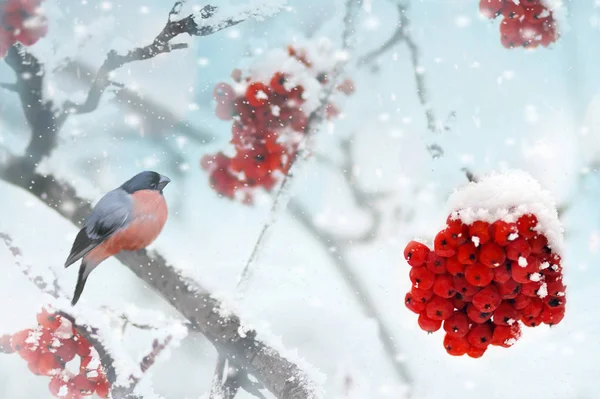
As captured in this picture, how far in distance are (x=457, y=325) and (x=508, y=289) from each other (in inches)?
1.6

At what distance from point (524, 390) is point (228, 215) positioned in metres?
0.41

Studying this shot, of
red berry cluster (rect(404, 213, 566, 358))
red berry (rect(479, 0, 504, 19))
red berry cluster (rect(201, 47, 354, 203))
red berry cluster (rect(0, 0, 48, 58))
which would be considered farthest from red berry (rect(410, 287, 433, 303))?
red berry cluster (rect(0, 0, 48, 58))

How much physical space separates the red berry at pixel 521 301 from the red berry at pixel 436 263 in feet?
0.17

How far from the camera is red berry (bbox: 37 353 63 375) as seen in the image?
20.5 inches

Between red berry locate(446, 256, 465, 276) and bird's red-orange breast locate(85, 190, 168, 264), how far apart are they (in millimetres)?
348

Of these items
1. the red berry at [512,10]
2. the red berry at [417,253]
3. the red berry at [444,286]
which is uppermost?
the red berry at [512,10]

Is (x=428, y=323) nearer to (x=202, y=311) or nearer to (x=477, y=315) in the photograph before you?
(x=477, y=315)

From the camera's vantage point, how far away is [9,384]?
55 centimetres

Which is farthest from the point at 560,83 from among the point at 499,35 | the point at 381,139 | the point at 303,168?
the point at 303,168

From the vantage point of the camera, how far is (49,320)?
0.53m

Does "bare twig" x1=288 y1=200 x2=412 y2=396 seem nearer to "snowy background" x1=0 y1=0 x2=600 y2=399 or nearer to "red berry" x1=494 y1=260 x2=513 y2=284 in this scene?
"snowy background" x1=0 y1=0 x2=600 y2=399

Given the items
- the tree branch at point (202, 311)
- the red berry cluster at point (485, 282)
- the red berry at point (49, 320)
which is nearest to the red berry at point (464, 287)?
the red berry cluster at point (485, 282)

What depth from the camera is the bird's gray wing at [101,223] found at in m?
0.53

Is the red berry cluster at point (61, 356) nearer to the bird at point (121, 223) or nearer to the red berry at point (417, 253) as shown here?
the bird at point (121, 223)
